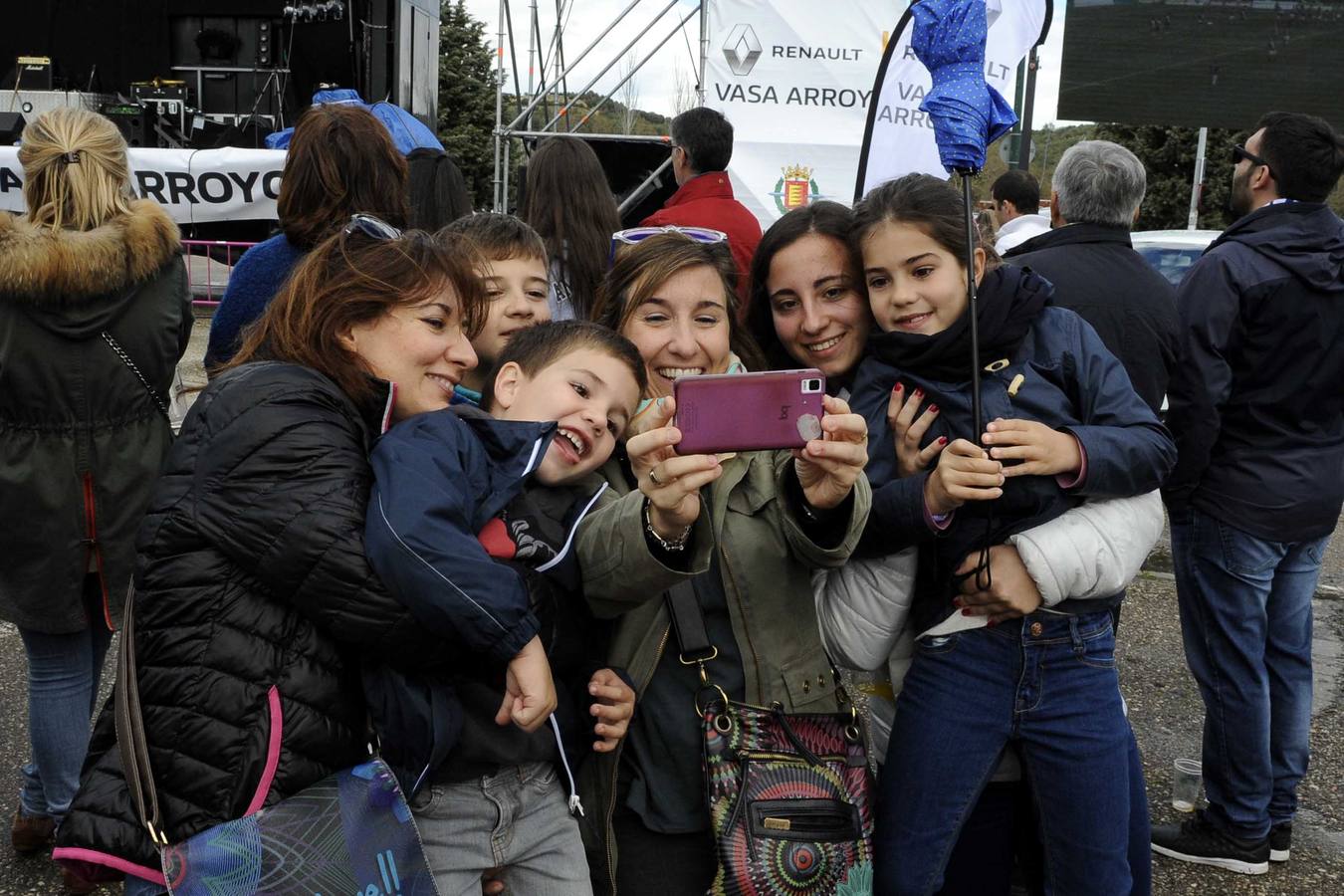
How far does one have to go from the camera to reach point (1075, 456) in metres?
1.89

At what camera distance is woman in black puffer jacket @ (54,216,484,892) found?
1.41m

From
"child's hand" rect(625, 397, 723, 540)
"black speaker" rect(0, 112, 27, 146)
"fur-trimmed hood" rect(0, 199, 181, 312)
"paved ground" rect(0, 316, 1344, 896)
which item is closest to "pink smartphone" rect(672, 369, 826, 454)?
"child's hand" rect(625, 397, 723, 540)

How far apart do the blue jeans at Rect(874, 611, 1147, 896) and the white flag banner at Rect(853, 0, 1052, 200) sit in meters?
2.39

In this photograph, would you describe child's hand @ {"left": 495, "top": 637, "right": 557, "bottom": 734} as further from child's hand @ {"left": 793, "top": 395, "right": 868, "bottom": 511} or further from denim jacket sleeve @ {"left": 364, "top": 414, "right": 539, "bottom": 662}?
child's hand @ {"left": 793, "top": 395, "right": 868, "bottom": 511}

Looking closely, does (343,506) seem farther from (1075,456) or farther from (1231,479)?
(1231,479)

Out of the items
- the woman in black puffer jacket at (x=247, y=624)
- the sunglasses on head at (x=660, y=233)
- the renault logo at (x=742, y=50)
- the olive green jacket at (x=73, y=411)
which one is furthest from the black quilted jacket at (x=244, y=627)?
the renault logo at (x=742, y=50)

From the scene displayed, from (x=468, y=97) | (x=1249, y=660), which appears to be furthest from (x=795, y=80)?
(x=468, y=97)

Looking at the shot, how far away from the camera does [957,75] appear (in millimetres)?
1988

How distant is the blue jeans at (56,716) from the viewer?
297cm

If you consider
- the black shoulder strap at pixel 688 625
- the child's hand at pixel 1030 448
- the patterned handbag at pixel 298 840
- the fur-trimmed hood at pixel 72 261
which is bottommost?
the patterned handbag at pixel 298 840

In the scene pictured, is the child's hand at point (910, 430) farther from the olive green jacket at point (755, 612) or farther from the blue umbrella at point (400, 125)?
the blue umbrella at point (400, 125)

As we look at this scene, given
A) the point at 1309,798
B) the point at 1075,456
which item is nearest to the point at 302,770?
the point at 1075,456

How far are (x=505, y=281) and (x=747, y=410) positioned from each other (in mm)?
1087

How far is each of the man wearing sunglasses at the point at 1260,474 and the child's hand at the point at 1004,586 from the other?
152cm
